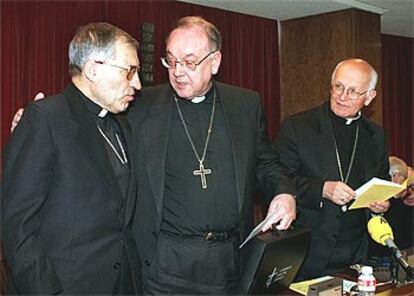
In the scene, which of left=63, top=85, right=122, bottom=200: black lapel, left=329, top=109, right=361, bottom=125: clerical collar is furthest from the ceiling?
left=63, top=85, right=122, bottom=200: black lapel

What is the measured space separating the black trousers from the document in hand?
650 mm

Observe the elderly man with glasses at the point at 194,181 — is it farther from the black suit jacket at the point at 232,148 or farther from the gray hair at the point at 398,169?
the gray hair at the point at 398,169

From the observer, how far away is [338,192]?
285 cm

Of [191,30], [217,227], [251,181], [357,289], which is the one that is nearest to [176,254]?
[217,227]

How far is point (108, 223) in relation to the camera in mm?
1987

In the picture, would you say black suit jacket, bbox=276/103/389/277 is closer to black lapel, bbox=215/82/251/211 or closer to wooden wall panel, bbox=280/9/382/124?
black lapel, bbox=215/82/251/211

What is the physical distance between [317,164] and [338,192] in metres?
0.29

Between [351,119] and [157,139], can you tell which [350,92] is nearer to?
[351,119]

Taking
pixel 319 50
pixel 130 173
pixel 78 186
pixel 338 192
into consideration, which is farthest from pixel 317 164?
pixel 319 50

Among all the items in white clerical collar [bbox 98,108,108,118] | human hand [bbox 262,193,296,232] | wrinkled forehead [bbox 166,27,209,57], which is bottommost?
human hand [bbox 262,193,296,232]

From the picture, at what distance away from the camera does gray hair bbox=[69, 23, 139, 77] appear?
2.00 meters

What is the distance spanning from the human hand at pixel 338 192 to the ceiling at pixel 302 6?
2826mm

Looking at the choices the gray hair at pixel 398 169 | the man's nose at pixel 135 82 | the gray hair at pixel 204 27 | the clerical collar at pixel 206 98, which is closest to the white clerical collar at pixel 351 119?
the gray hair at pixel 398 169

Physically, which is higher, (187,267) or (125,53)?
(125,53)
